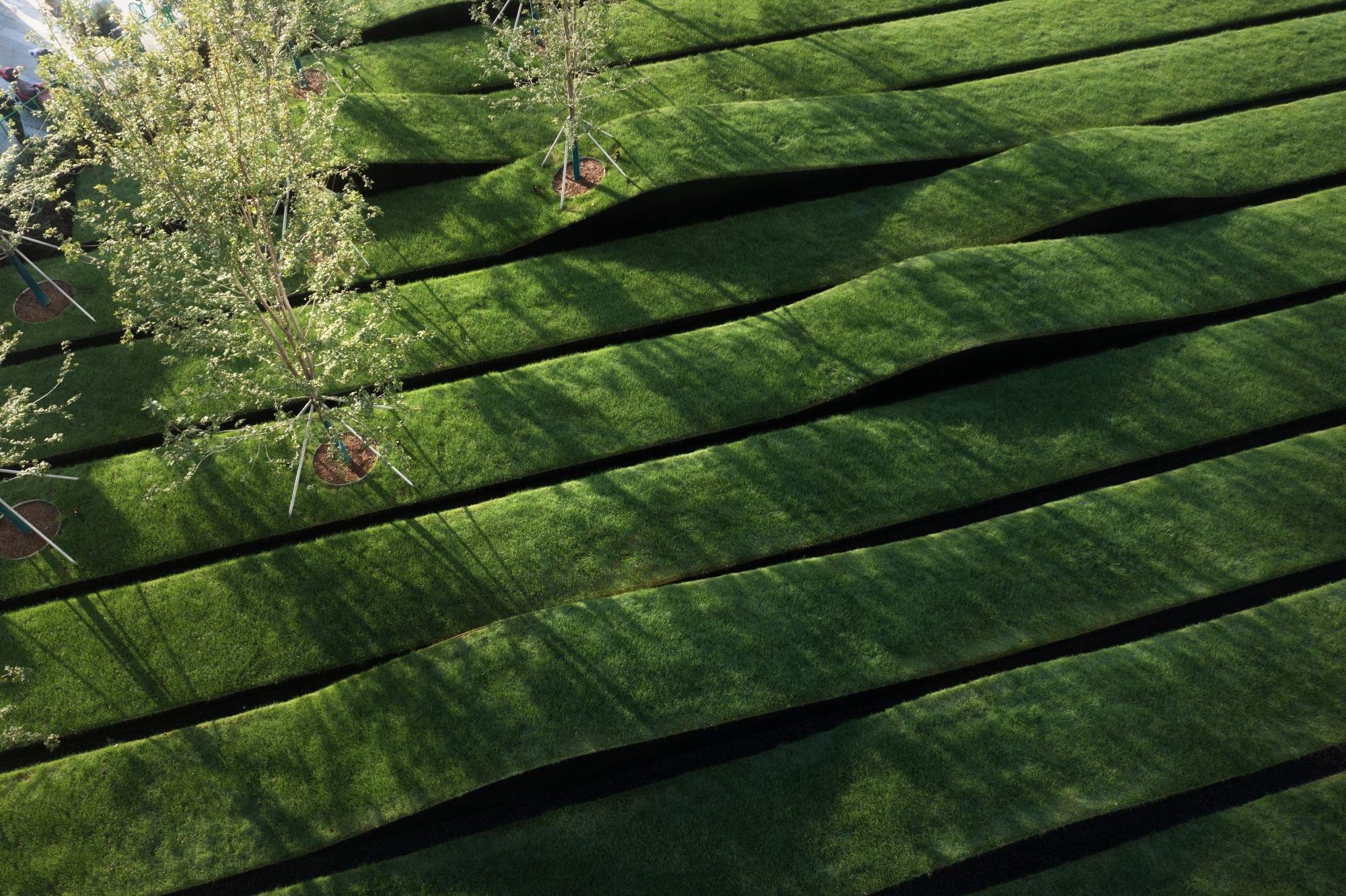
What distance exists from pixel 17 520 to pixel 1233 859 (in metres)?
22.8

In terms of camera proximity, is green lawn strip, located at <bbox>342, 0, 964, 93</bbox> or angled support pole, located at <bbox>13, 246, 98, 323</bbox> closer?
angled support pole, located at <bbox>13, 246, 98, 323</bbox>

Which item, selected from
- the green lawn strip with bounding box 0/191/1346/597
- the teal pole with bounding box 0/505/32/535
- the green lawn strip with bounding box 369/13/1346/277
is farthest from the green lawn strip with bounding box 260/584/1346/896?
the green lawn strip with bounding box 369/13/1346/277

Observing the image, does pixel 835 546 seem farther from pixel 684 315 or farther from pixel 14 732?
pixel 14 732

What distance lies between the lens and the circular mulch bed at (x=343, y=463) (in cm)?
1800

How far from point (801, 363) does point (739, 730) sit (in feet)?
27.9

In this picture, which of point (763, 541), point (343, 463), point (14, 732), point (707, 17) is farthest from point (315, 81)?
point (763, 541)

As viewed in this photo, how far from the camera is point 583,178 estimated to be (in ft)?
76.1

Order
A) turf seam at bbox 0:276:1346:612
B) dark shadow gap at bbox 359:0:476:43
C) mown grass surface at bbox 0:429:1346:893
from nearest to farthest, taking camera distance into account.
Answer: mown grass surface at bbox 0:429:1346:893
turf seam at bbox 0:276:1346:612
dark shadow gap at bbox 359:0:476:43

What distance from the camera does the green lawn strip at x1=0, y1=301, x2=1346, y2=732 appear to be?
613 inches

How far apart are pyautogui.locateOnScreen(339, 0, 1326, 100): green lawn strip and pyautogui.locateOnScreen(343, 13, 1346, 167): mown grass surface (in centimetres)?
118

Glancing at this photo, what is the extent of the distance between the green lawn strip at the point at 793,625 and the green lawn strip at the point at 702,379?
7.63 ft

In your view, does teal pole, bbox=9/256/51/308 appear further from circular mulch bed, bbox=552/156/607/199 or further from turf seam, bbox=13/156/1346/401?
circular mulch bed, bbox=552/156/607/199

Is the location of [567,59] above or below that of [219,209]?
above

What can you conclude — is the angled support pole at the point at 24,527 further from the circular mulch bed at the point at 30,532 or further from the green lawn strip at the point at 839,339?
the green lawn strip at the point at 839,339
